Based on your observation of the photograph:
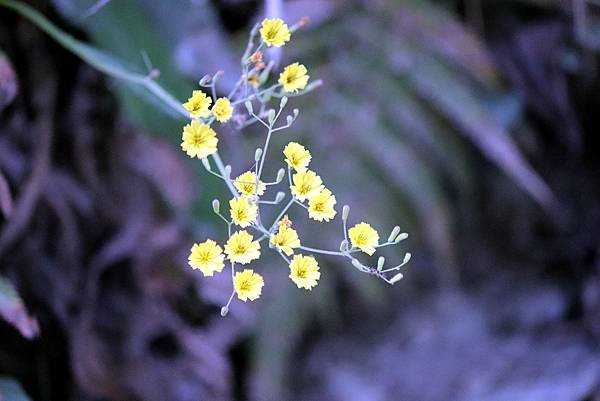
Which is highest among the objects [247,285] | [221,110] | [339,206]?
[339,206]

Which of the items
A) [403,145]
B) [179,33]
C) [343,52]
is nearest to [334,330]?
[403,145]

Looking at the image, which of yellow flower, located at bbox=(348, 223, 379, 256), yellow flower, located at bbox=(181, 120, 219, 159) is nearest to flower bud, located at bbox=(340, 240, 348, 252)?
yellow flower, located at bbox=(348, 223, 379, 256)

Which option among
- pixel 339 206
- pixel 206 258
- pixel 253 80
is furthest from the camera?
pixel 339 206

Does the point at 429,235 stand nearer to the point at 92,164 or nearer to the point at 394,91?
the point at 394,91

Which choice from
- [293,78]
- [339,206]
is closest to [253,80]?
[293,78]

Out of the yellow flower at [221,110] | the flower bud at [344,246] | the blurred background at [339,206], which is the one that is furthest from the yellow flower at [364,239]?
the blurred background at [339,206]

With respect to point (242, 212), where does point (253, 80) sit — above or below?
above

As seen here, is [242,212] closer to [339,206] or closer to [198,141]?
[198,141]
